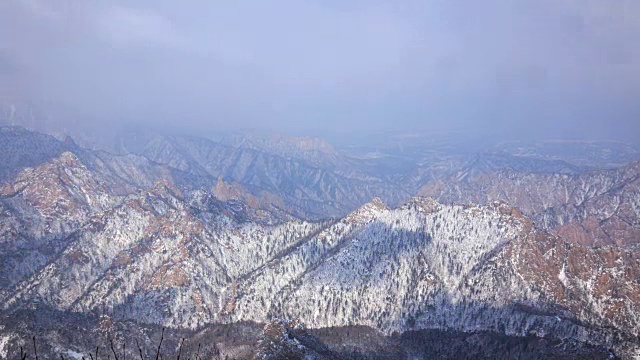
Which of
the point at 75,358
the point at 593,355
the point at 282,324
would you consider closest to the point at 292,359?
the point at 282,324

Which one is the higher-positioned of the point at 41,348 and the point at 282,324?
the point at 282,324

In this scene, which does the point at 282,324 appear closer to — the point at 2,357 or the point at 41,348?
the point at 41,348

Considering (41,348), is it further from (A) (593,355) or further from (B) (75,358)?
(A) (593,355)

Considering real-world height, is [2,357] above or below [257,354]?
below

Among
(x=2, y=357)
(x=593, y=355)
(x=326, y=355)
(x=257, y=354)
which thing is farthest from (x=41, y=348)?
(x=593, y=355)

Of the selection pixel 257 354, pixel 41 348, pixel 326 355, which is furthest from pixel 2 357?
pixel 326 355

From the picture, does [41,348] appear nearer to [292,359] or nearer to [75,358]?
[75,358]

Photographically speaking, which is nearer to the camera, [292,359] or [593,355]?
[292,359]

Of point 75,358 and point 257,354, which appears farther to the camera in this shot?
point 75,358
